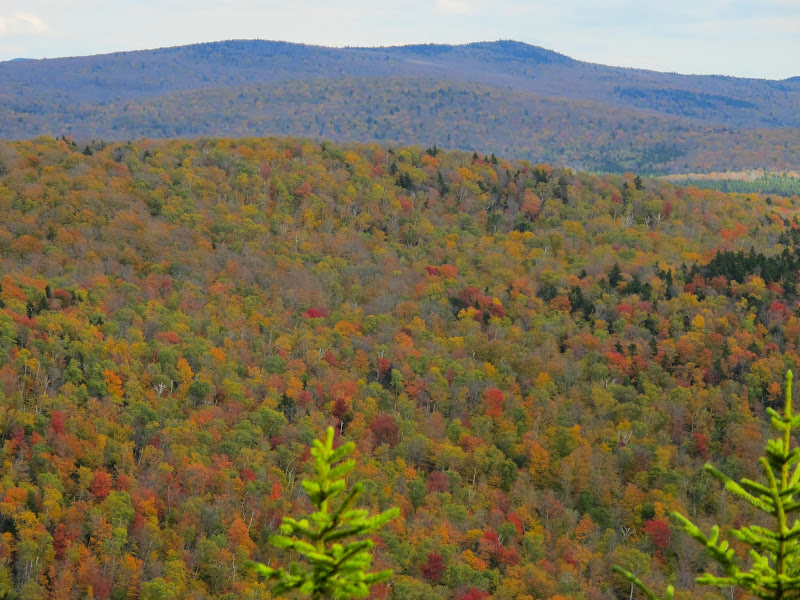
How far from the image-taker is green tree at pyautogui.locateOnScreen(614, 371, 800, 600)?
13484 mm

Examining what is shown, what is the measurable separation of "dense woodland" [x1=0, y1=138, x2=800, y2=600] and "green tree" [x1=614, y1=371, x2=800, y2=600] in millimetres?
88322

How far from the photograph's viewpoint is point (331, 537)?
14508mm

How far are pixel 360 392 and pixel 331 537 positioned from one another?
131 m

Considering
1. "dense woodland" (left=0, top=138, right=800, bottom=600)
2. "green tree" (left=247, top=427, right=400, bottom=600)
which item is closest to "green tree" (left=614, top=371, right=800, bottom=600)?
"green tree" (left=247, top=427, right=400, bottom=600)

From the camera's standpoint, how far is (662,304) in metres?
170

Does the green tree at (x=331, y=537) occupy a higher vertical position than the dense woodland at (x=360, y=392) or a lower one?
higher

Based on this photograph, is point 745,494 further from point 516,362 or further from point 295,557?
point 516,362

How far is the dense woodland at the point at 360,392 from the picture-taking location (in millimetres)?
108125

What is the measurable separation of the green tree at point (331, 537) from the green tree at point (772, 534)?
14.5ft

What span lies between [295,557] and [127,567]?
24119mm

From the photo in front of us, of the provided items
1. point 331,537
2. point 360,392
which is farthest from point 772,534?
point 360,392

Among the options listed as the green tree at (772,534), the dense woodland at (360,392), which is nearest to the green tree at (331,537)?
the green tree at (772,534)

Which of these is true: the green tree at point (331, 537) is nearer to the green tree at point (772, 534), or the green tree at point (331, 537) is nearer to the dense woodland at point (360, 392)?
the green tree at point (772, 534)

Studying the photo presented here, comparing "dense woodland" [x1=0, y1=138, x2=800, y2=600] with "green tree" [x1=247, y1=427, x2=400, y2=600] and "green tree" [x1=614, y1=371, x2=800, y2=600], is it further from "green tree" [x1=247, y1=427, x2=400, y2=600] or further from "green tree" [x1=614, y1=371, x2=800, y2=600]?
"green tree" [x1=614, y1=371, x2=800, y2=600]
